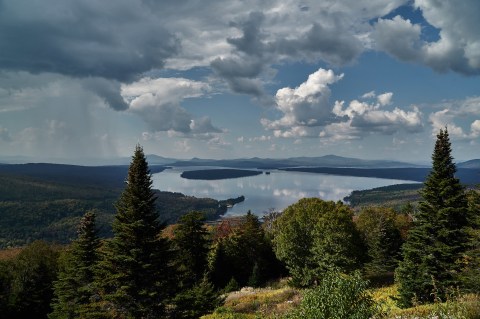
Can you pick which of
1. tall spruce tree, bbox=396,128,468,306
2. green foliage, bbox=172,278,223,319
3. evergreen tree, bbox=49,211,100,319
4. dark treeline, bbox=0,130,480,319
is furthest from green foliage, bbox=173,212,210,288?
tall spruce tree, bbox=396,128,468,306

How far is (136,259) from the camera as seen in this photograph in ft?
90.8

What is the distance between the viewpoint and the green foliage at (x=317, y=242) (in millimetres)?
42844

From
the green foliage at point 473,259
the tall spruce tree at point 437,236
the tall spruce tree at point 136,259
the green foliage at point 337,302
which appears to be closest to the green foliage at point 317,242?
the tall spruce tree at point 437,236

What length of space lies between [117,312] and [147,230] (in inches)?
245

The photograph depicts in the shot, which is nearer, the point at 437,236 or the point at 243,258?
the point at 437,236

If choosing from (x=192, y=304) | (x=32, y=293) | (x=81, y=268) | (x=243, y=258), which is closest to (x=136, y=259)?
(x=192, y=304)

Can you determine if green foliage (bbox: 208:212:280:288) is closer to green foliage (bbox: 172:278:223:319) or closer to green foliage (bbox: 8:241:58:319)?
green foliage (bbox: 8:241:58:319)

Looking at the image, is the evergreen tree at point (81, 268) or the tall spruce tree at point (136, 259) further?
the evergreen tree at point (81, 268)

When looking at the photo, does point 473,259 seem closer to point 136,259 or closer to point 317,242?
point 317,242

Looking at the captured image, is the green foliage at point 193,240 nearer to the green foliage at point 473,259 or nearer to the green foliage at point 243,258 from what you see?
Answer: the green foliage at point 243,258

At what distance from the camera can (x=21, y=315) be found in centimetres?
5481

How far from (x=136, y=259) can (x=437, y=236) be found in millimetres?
23475

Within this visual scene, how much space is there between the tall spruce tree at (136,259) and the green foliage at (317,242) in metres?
20.8

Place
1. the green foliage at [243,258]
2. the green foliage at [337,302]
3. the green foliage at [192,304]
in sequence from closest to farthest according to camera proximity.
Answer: the green foliage at [337,302], the green foliage at [192,304], the green foliage at [243,258]
